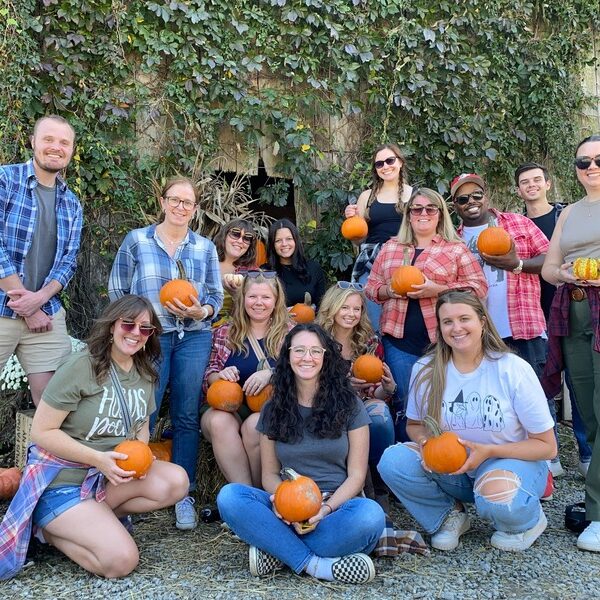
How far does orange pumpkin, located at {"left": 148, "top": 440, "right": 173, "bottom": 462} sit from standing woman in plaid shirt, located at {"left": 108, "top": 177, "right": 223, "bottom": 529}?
9.1 inches

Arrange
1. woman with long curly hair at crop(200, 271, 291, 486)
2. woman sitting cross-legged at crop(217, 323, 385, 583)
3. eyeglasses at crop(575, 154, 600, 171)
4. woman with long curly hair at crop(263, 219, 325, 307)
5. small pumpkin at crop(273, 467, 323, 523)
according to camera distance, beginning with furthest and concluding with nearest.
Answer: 1. woman with long curly hair at crop(263, 219, 325, 307)
2. woman with long curly hair at crop(200, 271, 291, 486)
3. eyeglasses at crop(575, 154, 600, 171)
4. woman sitting cross-legged at crop(217, 323, 385, 583)
5. small pumpkin at crop(273, 467, 323, 523)

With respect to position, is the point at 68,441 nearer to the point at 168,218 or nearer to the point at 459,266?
the point at 168,218

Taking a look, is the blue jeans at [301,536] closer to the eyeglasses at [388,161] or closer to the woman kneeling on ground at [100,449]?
the woman kneeling on ground at [100,449]

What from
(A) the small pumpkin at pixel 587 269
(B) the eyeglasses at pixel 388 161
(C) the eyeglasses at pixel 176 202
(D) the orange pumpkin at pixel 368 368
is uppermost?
(B) the eyeglasses at pixel 388 161

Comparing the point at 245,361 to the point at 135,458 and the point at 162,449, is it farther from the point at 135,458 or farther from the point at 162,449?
the point at 135,458

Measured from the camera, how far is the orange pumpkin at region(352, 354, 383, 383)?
400 centimetres

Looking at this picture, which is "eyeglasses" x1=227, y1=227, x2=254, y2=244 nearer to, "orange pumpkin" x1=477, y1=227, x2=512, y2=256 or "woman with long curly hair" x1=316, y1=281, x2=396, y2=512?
"woman with long curly hair" x1=316, y1=281, x2=396, y2=512

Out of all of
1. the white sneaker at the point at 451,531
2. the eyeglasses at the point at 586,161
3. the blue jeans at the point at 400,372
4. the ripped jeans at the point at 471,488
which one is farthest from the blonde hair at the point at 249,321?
the eyeglasses at the point at 586,161

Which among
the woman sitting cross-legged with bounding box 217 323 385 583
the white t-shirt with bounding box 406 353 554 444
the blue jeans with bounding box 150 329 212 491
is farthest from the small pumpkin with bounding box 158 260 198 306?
the white t-shirt with bounding box 406 353 554 444

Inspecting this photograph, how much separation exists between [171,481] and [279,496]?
66 cm

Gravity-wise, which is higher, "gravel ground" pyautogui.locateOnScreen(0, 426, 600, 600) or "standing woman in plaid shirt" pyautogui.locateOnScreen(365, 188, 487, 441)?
"standing woman in plaid shirt" pyautogui.locateOnScreen(365, 188, 487, 441)

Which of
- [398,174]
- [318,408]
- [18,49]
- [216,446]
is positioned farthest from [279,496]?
[18,49]

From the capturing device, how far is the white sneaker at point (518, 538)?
3291mm

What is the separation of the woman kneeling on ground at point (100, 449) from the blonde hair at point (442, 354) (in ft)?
4.32
